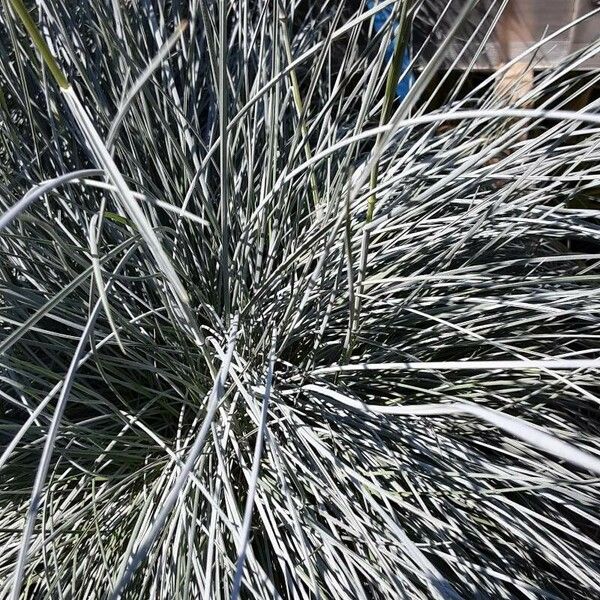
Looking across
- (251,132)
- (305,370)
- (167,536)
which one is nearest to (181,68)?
(251,132)

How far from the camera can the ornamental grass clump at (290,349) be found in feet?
2.15

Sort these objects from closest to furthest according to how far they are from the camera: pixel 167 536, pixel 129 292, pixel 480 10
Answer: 1. pixel 167 536
2. pixel 129 292
3. pixel 480 10

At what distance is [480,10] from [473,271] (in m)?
0.51

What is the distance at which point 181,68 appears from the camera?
930mm

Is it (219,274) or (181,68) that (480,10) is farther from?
(219,274)

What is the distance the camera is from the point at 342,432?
28.7 inches

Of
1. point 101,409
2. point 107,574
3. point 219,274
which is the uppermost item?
point 219,274

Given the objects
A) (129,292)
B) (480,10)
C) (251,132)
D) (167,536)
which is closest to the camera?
(167,536)

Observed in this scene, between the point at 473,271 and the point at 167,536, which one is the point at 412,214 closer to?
the point at 473,271

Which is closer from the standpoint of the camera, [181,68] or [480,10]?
[181,68]

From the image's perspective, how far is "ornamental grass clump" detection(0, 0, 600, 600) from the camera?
0.66 metres

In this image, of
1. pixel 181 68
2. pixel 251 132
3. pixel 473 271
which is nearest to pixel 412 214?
pixel 473 271

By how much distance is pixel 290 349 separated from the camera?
33.2 inches

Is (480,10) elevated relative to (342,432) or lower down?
elevated
